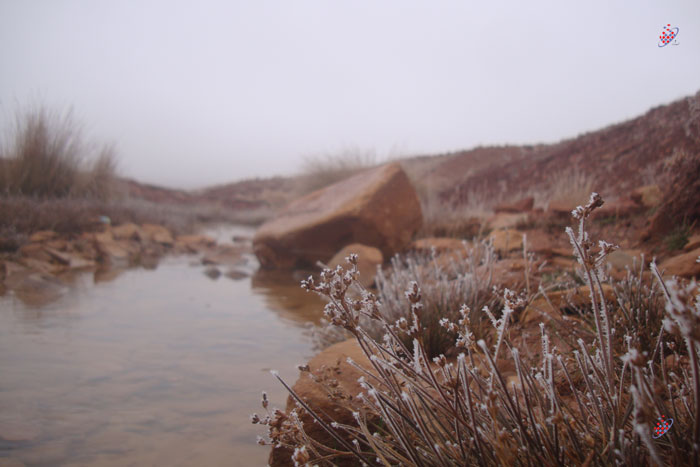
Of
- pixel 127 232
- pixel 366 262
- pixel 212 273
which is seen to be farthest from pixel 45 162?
pixel 366 262

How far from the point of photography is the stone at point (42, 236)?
21.3ft

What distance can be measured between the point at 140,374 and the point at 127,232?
7346 millimetres

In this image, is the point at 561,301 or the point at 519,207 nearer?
the point at 561,301

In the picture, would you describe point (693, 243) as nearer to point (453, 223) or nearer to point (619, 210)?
point (619, 210)

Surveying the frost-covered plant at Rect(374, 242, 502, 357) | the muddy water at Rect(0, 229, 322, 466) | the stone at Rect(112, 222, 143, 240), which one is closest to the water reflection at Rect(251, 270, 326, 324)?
the muddy water at Rect(0, 229, 322, 466)

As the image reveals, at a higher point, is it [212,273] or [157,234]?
[157,234]

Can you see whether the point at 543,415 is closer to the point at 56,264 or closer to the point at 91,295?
the point at 91,295

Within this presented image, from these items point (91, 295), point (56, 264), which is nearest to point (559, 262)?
point (91, 295)

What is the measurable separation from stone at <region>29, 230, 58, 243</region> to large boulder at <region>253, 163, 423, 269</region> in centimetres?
360

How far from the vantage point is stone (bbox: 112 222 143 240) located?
862cm

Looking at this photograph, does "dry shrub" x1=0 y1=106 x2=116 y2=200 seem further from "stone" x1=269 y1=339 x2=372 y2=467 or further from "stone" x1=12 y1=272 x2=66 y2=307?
"stone" x1=269 y1=339 x2=372 y2=467

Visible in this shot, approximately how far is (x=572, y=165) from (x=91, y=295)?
10.9 m

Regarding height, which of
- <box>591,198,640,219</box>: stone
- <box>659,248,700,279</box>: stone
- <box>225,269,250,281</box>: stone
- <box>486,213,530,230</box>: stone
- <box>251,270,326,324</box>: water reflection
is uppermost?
<box>591,198,640,219</box>: stone

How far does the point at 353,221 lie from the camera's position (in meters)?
6.55
